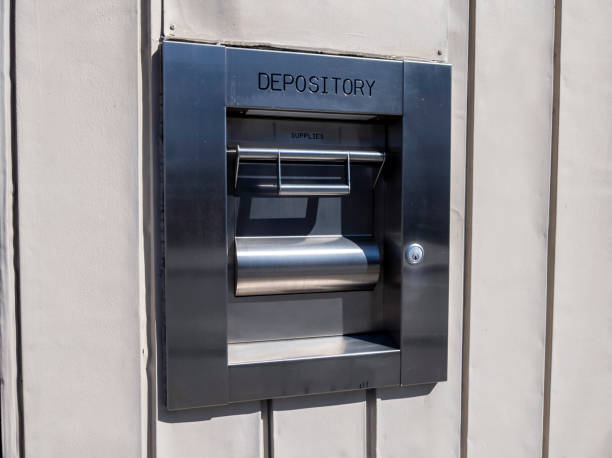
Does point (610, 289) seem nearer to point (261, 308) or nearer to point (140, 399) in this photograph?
point (261, 308)

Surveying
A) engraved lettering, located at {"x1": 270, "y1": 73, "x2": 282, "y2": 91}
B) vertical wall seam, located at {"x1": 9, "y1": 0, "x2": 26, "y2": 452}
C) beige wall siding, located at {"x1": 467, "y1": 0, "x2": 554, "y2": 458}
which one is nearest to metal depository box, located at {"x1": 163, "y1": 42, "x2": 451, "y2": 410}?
engraved lettering, located at {"x1": 270, "y1": 73, "x2": 282, "y2": 91}

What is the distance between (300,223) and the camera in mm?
1222

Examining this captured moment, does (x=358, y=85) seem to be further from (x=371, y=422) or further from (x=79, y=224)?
(x=371, y=422)

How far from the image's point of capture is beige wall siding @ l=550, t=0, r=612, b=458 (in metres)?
1.37

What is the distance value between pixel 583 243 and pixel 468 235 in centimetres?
38

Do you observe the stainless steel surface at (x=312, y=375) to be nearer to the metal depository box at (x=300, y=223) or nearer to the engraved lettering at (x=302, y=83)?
the metal depository box at (x=300, y=223)

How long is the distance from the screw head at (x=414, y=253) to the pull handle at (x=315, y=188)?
206 mm

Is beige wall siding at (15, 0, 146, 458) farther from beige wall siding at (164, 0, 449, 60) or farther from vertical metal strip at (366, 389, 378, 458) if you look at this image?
vertical metal strip at (366, 389, 378, 458)

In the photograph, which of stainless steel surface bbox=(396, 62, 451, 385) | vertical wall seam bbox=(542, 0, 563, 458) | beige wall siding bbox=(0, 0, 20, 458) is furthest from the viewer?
vertical wall seam bbox=(542, 0, 563, 458)

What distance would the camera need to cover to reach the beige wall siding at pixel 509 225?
1.30 metres

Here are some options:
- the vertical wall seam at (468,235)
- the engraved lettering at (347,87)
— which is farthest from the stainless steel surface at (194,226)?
the vertical wall seam at (468,235)

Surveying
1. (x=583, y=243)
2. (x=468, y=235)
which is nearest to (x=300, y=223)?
(x=468, y=235)

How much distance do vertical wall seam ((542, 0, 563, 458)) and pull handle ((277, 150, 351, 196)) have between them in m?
0.61

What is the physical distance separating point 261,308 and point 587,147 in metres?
1.01
